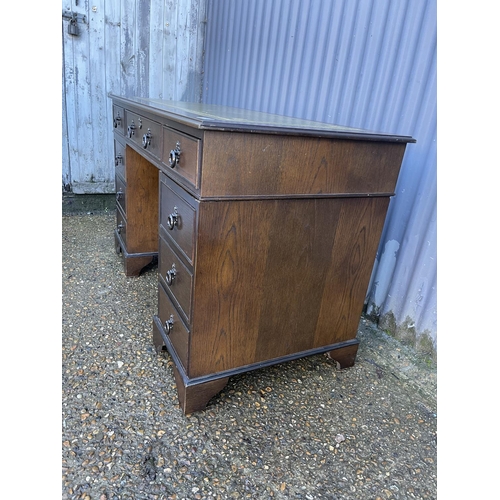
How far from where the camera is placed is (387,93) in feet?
6.03

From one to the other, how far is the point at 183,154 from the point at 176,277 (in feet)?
1.54

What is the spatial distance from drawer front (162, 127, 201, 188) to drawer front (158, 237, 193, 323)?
327 mm

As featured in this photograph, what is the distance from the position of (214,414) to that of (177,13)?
3.27 m

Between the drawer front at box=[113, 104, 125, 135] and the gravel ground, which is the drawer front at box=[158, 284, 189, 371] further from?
the drawer front at box=[113, 104, 125, 135]

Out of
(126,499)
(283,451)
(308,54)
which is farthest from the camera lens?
(308,54)

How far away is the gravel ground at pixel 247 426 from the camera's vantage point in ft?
4.01

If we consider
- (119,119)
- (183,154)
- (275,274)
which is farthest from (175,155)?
(119,119)

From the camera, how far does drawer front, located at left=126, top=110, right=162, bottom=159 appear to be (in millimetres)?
1559

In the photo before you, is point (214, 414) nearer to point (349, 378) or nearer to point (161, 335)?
point (161, 335)

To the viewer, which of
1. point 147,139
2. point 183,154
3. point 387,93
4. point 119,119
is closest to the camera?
point 183,154

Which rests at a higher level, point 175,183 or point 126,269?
point 175,183

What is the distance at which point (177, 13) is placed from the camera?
334 centimetres

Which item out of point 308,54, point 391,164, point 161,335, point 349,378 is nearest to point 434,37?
point 391,164

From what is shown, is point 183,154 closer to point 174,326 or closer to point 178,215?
point 178,215
